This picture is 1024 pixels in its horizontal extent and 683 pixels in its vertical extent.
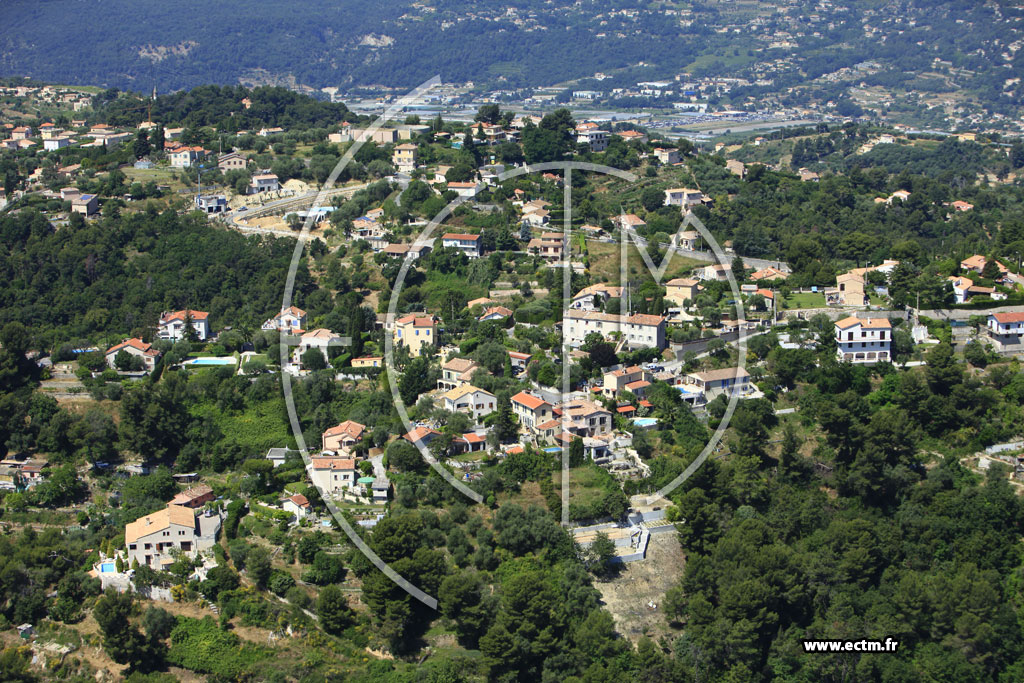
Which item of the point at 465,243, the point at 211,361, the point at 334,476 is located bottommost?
the point at 334,476

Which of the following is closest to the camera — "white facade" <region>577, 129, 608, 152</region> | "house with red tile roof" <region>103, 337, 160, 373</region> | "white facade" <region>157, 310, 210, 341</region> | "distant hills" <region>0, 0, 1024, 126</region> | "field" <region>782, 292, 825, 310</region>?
"house with red tile roof" <region>103, 337, 160, 373</region>

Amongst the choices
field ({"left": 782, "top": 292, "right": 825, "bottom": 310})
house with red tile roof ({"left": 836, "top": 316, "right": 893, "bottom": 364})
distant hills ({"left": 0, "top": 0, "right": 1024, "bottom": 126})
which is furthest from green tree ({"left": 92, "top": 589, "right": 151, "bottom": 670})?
distant hills ({"left": 0, "top": 0, "right": 1024, "bottom": 126})

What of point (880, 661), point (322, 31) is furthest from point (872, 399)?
point (322, 31)

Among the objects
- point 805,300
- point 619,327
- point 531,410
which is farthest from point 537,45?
point 531,410

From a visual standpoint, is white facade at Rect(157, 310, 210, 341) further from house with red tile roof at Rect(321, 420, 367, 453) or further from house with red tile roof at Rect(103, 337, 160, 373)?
house with red tile roof at Rect(321, 420, 367, 453)

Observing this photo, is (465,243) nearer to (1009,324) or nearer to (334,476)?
(334,476)

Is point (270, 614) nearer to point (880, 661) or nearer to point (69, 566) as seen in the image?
point (69, 566)
